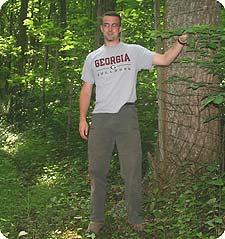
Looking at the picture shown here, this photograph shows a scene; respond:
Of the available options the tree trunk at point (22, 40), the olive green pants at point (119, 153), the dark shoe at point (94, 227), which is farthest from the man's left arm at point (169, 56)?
the tree trunk at point (22, 40)

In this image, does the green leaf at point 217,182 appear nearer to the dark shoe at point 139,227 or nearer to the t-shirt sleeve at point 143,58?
the dark shoe at point 139,227

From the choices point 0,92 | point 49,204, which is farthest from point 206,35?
point 0,92

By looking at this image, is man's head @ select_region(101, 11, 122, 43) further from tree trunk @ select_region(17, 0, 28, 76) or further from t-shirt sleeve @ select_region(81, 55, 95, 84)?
tree trunk @ select_region(17, 0, 28, 76)

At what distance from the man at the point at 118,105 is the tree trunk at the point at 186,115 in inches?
20.4

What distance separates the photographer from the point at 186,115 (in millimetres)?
5078

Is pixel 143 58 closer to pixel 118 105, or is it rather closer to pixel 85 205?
pixel 118 105

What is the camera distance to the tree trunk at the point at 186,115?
4.89 m

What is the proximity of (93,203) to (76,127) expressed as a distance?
15.6 ft

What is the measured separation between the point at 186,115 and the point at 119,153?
0.94 m

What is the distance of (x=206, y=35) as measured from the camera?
12.0ft

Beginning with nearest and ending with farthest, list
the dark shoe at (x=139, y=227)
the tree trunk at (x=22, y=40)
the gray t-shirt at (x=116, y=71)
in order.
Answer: the gray t-shirt at (x=116, y=71)
the dark shoe at (x=139, y=227)
the tree trunk at (x=22, y=40)

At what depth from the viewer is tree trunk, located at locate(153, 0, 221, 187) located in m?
4.89

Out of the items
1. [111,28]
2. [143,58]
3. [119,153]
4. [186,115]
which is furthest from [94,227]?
[111,28]

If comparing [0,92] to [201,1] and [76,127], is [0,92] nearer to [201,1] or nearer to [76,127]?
[76,127]
